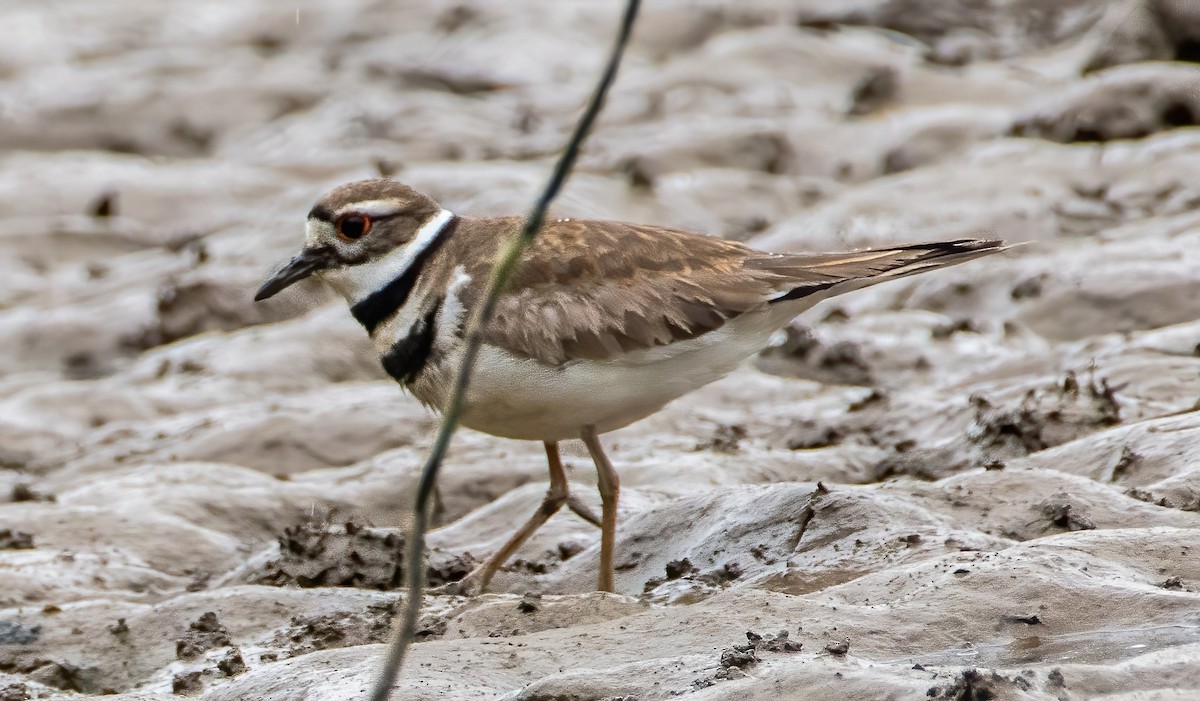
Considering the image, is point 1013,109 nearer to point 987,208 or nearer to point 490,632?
point 987,208

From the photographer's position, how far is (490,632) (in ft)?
14.2

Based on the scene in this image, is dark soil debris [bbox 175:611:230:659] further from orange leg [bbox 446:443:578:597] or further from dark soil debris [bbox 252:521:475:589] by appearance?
orange leg [bbox 446:443:578:597]

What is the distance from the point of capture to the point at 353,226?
5383mm

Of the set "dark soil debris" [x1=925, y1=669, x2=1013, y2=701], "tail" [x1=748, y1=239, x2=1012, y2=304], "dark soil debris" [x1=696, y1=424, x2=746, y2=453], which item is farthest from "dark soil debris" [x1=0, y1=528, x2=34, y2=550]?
"dark soil debris" [x1=925, y1=669, x2=1013, y2=701]

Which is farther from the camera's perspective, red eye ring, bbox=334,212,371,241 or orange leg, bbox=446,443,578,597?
red eye ring, bbox=334,212,371,241

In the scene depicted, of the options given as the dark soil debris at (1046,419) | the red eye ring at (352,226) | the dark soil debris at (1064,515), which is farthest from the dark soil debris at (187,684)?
the dark soil debris at (1046,419)

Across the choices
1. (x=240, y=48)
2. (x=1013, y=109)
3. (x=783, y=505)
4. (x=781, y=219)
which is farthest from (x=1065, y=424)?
(x=240, y=48)

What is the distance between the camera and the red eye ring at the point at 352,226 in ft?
17.7

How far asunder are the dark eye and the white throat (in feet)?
0.35

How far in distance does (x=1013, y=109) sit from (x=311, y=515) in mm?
6548

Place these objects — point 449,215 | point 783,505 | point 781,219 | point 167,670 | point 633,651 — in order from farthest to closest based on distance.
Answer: point 781,219 < point 449,215 < point 783,505 < point 167,670 < point 633,651

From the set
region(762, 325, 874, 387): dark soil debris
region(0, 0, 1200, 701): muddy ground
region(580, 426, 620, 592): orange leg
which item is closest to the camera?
region(0, 0, 1200, 701): muddy ground

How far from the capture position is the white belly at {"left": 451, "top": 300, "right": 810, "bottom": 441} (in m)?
4.89

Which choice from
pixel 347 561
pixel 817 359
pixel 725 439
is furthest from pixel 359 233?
pixel 817 359
